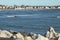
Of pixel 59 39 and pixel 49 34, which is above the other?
pixel 59 39

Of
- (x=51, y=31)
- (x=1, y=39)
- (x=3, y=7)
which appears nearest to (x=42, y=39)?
(x=51, y=31)

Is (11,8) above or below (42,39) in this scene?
below

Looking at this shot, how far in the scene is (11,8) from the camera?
19925cm

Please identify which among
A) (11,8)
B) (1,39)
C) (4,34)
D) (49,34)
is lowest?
(11,8)

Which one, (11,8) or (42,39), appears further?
(11,8)

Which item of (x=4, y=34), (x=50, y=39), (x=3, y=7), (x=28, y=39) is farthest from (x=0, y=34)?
(x=3, y=7)

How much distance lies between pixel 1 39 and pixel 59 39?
5.27 meters

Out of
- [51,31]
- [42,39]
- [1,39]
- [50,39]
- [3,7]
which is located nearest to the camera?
[1,39]

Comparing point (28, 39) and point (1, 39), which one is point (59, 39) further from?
point (1, 39)

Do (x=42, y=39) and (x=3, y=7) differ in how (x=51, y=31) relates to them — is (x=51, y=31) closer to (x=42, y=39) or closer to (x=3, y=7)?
(x=42, y=39)

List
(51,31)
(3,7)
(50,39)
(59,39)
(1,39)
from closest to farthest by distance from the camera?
1. (1,39)
2. (59,39)
3. (50,39)
4. (51,31)
5. (3,7)

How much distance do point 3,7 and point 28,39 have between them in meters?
171

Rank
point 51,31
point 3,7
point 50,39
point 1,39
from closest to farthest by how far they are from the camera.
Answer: point 1,39
point 50,39
point 51,31
point 3,7

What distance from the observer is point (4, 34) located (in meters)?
18.3
